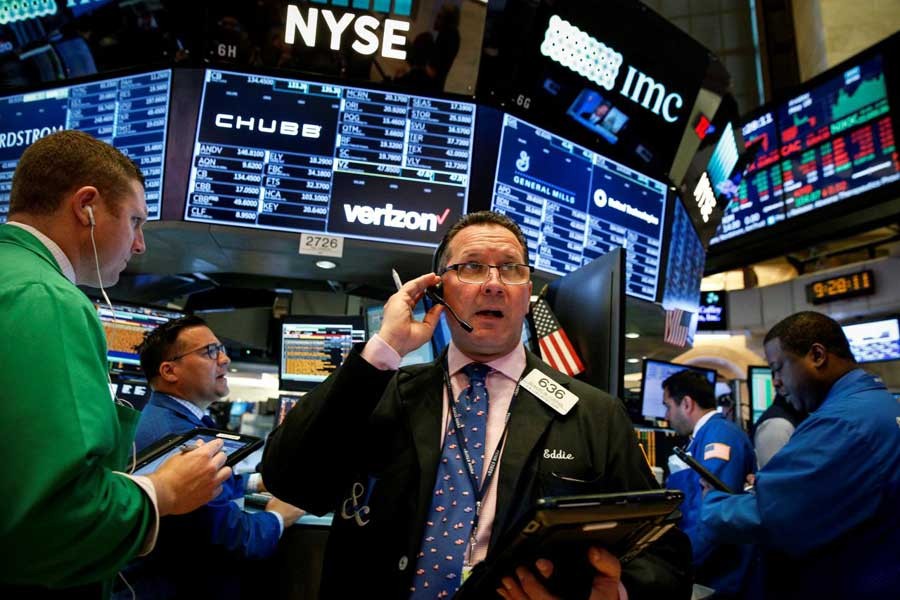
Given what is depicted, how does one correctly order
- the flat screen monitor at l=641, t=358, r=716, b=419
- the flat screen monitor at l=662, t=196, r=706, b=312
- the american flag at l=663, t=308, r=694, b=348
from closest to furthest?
1. the flat screen monitor at l=662, t=196, r=706, b=312
2. the american flag at l=663, t=308, r=694, b=348
3. the flat screen monitor at l=641, t=358, r=716, b=419

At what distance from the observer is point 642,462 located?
4.17 ft

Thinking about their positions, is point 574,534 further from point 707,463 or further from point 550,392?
point 707,463

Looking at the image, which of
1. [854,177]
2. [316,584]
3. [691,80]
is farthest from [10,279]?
[854,177]

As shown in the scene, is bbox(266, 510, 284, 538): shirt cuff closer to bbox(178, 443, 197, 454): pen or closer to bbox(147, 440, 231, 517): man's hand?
bbox(178, 443, 197, 454): pen

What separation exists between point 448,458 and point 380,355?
268 millimetres

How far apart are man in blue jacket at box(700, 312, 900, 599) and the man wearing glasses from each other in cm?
177

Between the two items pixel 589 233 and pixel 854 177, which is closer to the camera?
pixel 589 233

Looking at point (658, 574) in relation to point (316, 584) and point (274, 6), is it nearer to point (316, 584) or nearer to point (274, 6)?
point (316, 584)

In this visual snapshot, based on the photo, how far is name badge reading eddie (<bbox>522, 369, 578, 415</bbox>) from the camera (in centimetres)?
130

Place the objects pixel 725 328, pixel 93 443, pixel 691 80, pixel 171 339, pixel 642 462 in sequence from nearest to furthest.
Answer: pixel 93 443 → pixel 642 462 → pixel 171 339 → pixel 691 80 → pixel 725 328

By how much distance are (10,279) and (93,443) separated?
34 centimetres

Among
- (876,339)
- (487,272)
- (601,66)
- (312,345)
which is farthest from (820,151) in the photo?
(487,272)

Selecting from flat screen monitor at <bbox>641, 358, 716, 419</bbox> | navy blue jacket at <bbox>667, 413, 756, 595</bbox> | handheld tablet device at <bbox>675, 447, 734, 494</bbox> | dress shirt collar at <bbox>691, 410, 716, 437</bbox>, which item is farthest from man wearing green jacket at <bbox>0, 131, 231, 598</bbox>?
flat screen monitor at <bbox>641, 358, 716, 419</bbox>

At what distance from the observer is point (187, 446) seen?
4.80 feet
